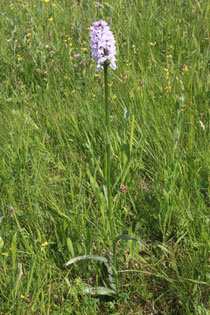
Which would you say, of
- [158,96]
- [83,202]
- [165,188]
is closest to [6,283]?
[83,202]

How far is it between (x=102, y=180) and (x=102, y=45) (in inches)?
28.9

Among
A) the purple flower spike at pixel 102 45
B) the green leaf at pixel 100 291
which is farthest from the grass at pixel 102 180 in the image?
the purple flower spike at pixel 102 45

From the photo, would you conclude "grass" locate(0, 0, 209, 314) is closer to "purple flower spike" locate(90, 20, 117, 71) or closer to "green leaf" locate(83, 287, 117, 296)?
"green leaf" locate(83, 287, 117, 296)

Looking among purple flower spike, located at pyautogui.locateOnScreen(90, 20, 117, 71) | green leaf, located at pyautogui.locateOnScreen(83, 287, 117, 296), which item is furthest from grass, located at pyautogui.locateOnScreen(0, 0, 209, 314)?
purple flower spike, located at pyautogui.locateOnScreen(90, 20, 117, 71)

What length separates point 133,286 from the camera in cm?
124

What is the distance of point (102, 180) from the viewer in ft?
5.19

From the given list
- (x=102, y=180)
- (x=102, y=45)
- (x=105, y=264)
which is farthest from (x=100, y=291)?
(x=102, y=45)

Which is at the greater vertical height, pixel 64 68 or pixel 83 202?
pixel 64 68

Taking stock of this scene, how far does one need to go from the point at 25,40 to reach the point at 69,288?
6.61ft

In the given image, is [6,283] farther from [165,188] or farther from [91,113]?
[91,113]

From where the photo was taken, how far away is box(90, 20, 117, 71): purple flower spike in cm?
97

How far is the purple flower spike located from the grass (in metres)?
0.40

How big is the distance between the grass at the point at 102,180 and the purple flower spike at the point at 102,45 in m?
0.40

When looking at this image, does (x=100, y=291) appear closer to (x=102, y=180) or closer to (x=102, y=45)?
(x=102, y=180)
